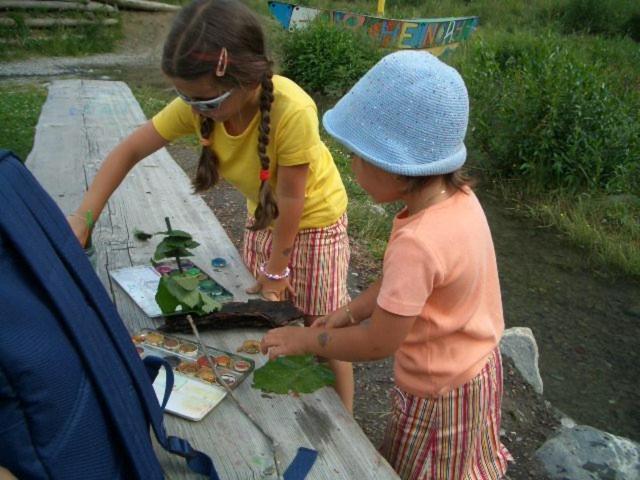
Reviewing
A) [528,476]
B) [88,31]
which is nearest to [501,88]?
[528,476]

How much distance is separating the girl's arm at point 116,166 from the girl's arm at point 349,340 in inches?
30.7

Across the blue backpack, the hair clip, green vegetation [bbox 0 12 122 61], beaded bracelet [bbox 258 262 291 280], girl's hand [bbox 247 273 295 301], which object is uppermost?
the hair clip

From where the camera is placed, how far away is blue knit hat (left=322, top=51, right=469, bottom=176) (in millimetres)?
1277

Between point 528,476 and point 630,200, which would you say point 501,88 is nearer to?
point 630,200

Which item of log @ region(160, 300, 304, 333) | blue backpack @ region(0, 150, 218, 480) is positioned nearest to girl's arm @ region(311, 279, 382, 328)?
log @ region(160, 300, 304, 333)

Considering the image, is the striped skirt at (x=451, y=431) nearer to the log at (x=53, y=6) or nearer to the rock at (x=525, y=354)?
the rock at (x=525, y=354)

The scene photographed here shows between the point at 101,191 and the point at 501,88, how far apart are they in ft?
15.5

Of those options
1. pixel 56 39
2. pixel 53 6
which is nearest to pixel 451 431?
pixel 56 39

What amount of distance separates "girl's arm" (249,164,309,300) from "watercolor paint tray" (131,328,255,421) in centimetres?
40

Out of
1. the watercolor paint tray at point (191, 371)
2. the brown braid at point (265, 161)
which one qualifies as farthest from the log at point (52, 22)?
the watercolor paint tray at point (191, 371)

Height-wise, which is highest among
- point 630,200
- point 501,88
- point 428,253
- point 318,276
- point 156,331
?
point 428,253

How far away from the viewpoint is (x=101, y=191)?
1.96m

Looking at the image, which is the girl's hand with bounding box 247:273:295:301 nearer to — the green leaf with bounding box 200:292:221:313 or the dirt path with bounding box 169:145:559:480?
the green leaf with bounding box 200:292:221:313

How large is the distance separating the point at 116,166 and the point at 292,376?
0.95 m
